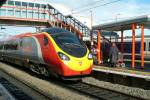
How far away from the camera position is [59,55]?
1462cm

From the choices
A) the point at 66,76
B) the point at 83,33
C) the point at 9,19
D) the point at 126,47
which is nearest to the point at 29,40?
the point at 66,76

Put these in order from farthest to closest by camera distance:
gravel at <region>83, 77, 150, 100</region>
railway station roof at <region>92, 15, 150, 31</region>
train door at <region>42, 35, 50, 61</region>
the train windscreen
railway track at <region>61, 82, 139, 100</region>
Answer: railway station roof at <region>92, 15, 150, 31</region> → train door at <region>42, 35, 50, 61</region> → the train windscreen → gravel at <region>83, 77, 150, 100</region> → railway track at <region>61, 82, 139, 100</region>

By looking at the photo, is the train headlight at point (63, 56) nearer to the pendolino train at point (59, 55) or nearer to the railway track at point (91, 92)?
the pendolino train at point (59, 55)

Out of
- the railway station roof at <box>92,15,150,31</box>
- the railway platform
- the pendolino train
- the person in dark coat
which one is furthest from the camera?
the person in dark coat

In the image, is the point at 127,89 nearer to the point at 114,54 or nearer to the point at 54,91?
the point at 54,91

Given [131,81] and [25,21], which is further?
[25,21]

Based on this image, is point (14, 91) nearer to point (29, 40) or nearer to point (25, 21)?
point (29, 40)

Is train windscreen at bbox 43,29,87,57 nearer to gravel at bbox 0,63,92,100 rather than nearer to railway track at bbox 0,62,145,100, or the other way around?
railway track at bbox 0,62,145,100

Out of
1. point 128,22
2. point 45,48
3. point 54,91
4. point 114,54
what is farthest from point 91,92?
point 128,22

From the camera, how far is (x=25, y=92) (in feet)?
42.4

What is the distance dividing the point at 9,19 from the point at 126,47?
16828 mm

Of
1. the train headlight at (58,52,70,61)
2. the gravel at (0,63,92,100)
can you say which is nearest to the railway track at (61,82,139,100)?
the gravel at (0,63,92,100)

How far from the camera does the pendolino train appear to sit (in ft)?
47.4

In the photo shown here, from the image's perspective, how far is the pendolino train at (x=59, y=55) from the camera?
14.4 m
